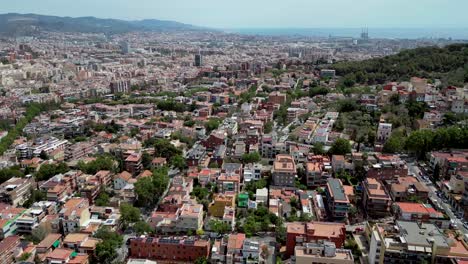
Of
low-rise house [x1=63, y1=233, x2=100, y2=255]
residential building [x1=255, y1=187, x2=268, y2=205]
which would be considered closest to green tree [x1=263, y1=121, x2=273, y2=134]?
residential building [x1=255, y1=187, x2=268, y2=205]

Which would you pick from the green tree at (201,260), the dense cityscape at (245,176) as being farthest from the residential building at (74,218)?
the green tree at (201,260)

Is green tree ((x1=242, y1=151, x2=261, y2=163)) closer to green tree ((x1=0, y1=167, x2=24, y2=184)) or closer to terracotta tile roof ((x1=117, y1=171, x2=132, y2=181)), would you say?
terracotta tile roof ((x1=117, y1=171, x2=132, y2=181))

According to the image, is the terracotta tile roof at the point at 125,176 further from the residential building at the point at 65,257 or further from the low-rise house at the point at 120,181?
the residential building at the point at 65,257

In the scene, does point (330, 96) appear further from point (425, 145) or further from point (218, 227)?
point (218, 227)

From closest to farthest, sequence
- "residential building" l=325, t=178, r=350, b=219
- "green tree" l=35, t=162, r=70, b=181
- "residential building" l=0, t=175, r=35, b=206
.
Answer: "residential building" l=325, t=178, r=350, b=219
"residential building" l=0, t=175, r=35, b=206
"green tree" l=35, t=162, r=70, b=181

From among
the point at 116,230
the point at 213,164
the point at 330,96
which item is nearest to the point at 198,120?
the point at 213,164
